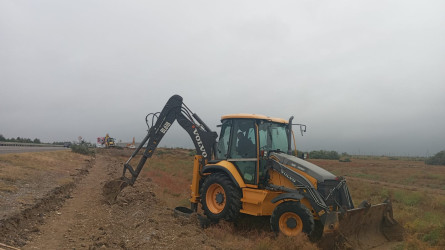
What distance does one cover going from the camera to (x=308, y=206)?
7.61m

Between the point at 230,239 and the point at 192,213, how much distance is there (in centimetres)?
182

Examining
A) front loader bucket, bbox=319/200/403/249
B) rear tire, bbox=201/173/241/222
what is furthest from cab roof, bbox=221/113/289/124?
front loader bucket, bbox=319/200/403/249

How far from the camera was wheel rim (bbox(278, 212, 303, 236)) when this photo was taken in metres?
7.17

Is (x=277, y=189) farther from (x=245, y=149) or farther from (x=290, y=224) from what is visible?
(x=245, y=149)

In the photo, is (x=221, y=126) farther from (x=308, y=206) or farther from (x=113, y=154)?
(x=113, y=154)

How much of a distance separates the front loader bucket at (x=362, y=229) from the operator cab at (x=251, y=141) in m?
2.15

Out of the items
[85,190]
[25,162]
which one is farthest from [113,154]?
[85,190]

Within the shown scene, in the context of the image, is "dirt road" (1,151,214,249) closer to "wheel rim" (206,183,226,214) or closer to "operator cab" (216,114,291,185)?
"wheel rim" (206,183,226,214)

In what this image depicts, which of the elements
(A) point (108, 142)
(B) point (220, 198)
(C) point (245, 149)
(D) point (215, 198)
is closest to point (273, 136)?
(C) point (245, 149)

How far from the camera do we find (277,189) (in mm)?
8133

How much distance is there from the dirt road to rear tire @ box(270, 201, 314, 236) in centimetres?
152

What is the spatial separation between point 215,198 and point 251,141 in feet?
5.94

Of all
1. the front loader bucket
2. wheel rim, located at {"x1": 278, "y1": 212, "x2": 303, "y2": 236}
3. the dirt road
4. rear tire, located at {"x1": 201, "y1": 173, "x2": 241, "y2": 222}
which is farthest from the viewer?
rear tire, located at {"x1": 201, "y1": 173, "x2": 241, "y2": 222}

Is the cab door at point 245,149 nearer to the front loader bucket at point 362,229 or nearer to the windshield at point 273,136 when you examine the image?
the windshield at point 273,136
